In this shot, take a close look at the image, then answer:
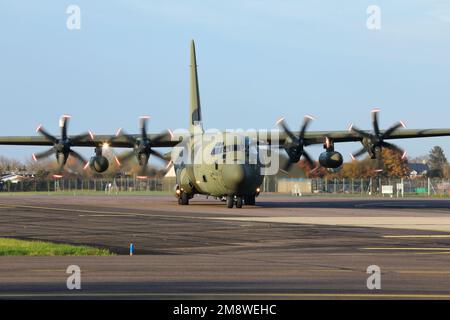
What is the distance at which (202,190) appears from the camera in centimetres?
5350

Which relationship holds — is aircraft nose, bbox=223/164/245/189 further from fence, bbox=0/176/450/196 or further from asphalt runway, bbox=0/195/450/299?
fence, bbox=0/176/450/196

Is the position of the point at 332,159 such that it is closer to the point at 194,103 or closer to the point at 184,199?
the point at 184,199

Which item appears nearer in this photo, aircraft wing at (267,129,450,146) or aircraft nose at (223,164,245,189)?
aircraft nose at (223,164,245,189)

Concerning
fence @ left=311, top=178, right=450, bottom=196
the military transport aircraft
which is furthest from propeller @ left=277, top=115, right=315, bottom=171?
fence @ left=311, top=178, right=450, bottom=196

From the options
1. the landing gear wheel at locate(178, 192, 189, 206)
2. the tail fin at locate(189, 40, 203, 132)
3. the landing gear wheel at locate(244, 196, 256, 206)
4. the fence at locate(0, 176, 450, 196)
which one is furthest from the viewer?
the fence at locate(0, 176, 450, 196)

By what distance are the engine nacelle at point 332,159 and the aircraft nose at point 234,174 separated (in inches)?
266

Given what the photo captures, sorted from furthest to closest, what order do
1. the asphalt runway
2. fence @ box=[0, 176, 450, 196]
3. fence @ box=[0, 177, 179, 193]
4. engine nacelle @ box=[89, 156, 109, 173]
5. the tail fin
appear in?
fence @ box=[0, 177, 179, 193] < fence @ box=[0, 176, 450, 196] < the tail fin < engine nacelle @ box=[89, 156, 109, 173] < the asphalt runway

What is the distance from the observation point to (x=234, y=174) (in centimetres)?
4806

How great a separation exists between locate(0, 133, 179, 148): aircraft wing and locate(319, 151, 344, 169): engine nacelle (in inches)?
422

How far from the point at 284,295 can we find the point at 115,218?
86.0ft

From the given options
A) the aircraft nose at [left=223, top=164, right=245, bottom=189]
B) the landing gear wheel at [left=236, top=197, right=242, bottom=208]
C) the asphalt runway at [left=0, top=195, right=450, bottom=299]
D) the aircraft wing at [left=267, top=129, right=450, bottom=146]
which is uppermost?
the aircraft wing at [left=267, top=129, right=450, bottom=146]

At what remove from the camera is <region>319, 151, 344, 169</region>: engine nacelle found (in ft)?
171

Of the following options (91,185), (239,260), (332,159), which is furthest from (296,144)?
(91,185)
